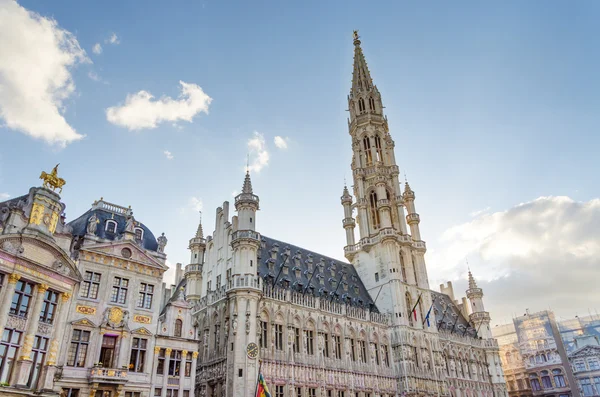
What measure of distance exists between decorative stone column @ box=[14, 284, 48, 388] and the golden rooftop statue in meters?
7.75

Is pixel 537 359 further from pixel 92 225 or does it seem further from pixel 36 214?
pixel 36 214

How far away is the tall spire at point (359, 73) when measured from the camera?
86625mm

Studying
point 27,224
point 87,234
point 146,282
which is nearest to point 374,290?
point 146,282

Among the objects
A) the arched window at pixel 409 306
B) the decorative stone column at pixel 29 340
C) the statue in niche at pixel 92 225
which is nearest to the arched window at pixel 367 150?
the arched window at pixel 409 306

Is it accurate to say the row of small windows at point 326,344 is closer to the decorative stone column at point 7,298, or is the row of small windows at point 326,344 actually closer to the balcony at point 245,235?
the balcony at point 245,235

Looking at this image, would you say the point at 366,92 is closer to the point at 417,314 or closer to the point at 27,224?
the point at 417,314

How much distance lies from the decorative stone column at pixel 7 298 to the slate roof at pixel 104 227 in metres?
7.46

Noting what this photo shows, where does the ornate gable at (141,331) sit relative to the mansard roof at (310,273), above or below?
below

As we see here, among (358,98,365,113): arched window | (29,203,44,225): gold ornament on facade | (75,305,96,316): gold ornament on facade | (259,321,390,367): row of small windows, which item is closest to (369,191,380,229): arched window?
(358,98,365,113): arched window

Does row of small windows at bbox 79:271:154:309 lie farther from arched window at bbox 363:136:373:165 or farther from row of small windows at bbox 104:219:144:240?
arched window at bbox 363:136:373:165

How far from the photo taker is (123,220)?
40156 millimetres

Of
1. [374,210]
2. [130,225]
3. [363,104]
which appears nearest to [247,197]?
[130,225]

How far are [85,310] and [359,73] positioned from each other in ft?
230

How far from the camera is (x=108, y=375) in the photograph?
32375mm
